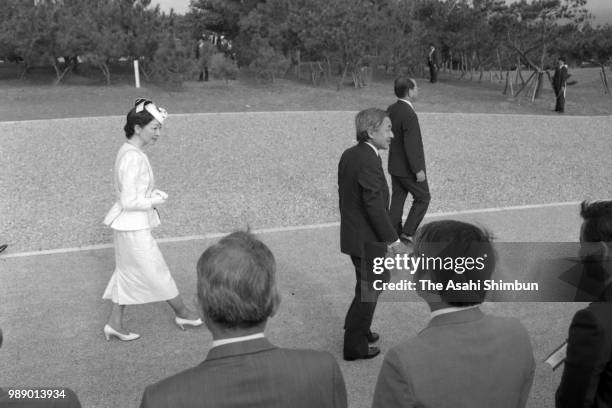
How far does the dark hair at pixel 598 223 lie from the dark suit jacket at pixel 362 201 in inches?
61.0

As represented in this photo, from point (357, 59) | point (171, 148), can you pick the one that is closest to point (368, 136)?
point (171, 148)

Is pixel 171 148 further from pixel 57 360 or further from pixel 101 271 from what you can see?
pixel 57 360

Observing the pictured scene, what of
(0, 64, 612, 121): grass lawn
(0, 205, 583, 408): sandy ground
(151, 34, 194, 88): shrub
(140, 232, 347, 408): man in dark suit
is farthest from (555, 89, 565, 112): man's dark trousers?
(140, 232, 347, 408): man in dark suit

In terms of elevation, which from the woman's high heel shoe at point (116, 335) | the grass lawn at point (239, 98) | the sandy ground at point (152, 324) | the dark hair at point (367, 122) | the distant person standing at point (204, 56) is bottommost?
the sandy ground at point (152, 324)

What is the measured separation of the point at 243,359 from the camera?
174 centimetres

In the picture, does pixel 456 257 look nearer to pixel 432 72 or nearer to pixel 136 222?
pixel 136 222

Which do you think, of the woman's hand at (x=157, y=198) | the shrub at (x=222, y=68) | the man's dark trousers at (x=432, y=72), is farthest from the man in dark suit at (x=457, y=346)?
the man's dark trousers at (x=432, y=72)

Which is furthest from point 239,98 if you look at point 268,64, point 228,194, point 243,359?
point 243,359

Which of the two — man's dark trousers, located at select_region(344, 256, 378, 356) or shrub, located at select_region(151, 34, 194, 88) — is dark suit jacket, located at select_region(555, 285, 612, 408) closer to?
man's dark trousers, located at select_region(344, 256, 378, 356)

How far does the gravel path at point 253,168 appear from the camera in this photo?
855cm

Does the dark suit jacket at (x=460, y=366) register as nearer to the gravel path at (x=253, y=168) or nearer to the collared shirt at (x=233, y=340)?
the collared shirt at (x=233, y=340)

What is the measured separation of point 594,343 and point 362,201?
2.02m

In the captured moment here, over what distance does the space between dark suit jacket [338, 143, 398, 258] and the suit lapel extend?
2315 mm

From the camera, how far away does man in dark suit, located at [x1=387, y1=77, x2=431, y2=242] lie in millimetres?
6641
